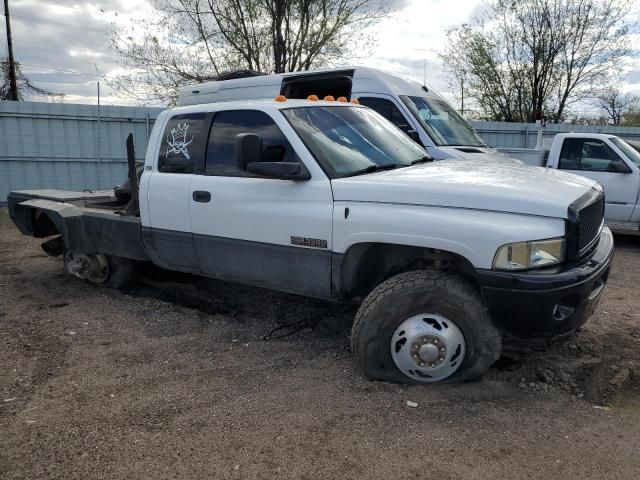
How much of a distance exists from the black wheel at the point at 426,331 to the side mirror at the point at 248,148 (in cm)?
133

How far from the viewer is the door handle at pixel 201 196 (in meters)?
4.40

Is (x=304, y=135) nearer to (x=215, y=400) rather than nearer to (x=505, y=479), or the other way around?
(x=215, y=400)

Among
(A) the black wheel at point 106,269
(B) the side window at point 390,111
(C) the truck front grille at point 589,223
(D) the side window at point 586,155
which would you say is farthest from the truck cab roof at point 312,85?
(C) the truck front grille at point 589,223

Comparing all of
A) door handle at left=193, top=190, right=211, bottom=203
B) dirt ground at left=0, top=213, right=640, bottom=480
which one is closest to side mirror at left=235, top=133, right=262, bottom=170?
door handle at left=193, top=190, right=211, bottom=203

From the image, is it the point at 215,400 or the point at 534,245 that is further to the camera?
the point at 215,400

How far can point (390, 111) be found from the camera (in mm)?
7547

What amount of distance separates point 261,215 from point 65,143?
10749 millimetres

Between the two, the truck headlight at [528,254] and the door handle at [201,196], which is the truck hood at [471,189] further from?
the door handle at [201,196]

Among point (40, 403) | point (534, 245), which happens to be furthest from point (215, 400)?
point (534, 245)

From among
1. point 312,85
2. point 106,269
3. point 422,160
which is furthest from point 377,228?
point 312,85

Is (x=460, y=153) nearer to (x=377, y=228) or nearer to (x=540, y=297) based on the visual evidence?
(x=377, y=228)

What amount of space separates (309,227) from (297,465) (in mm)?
1653

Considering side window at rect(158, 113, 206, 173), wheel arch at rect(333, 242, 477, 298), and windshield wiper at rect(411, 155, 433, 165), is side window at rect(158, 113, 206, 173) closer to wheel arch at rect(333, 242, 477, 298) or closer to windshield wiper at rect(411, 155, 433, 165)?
wheel arch at rect(333, 242, 477, 298)

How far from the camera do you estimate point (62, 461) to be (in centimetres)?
278
